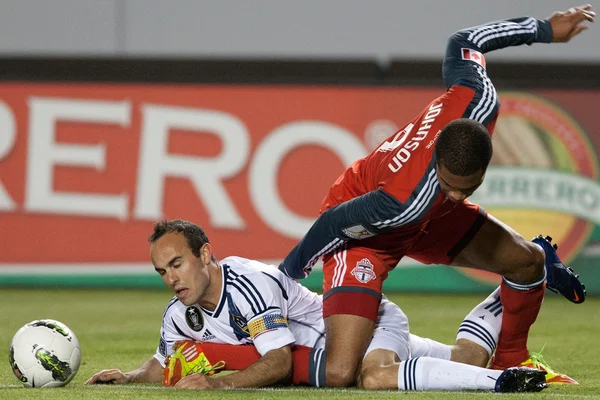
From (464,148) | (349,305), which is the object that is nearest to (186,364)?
(349,305)

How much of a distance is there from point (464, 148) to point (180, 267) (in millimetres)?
Answer: 1480

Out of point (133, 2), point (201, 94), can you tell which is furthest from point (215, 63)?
point (133, 2)

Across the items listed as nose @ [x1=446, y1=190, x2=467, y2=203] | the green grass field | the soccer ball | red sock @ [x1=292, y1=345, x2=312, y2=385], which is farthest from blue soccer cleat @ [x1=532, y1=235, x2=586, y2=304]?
the soccer ball

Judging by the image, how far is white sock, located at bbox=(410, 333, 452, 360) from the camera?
5.79 m

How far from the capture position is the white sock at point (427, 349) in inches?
228

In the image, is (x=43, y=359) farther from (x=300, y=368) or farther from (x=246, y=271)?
(x=300, y=368)

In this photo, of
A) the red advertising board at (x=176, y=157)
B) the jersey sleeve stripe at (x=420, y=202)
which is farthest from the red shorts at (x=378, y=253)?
the red advertising board at (x=176, y=157)

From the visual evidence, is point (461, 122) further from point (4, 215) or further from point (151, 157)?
point (4, 215)

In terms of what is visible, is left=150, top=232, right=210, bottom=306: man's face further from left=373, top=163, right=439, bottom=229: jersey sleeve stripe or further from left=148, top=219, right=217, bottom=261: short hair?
left=373, top=163, right=439, bottom=229: jersey sleeve stripe

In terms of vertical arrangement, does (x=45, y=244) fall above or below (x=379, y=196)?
below

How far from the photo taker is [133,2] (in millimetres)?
13055

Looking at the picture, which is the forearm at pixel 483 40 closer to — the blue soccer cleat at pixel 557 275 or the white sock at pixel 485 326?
the blue soccer cleat at pixel 557 275

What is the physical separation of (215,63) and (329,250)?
247 inches

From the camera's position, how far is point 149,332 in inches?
330
